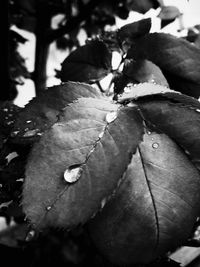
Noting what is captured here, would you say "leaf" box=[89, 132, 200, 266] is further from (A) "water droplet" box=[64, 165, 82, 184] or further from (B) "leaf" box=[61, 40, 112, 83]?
(B) "leaf" box=[61, 40, 112, 83]

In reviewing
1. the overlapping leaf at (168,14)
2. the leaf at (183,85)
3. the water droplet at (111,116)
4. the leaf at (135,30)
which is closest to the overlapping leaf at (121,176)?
the water droplet at (111,116)

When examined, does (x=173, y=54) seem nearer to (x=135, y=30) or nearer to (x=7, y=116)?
(x=135, y=30)

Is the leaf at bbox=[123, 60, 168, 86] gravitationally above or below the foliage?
above

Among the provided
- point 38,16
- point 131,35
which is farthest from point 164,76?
point 38,16

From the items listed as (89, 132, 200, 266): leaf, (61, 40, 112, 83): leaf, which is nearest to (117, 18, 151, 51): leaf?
(61, 40, 112, 83): leaf

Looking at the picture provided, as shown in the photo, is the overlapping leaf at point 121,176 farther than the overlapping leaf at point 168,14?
No

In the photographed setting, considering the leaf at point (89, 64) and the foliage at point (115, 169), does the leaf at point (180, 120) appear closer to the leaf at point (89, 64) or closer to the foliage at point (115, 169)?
the foliage at point (115, 169)
